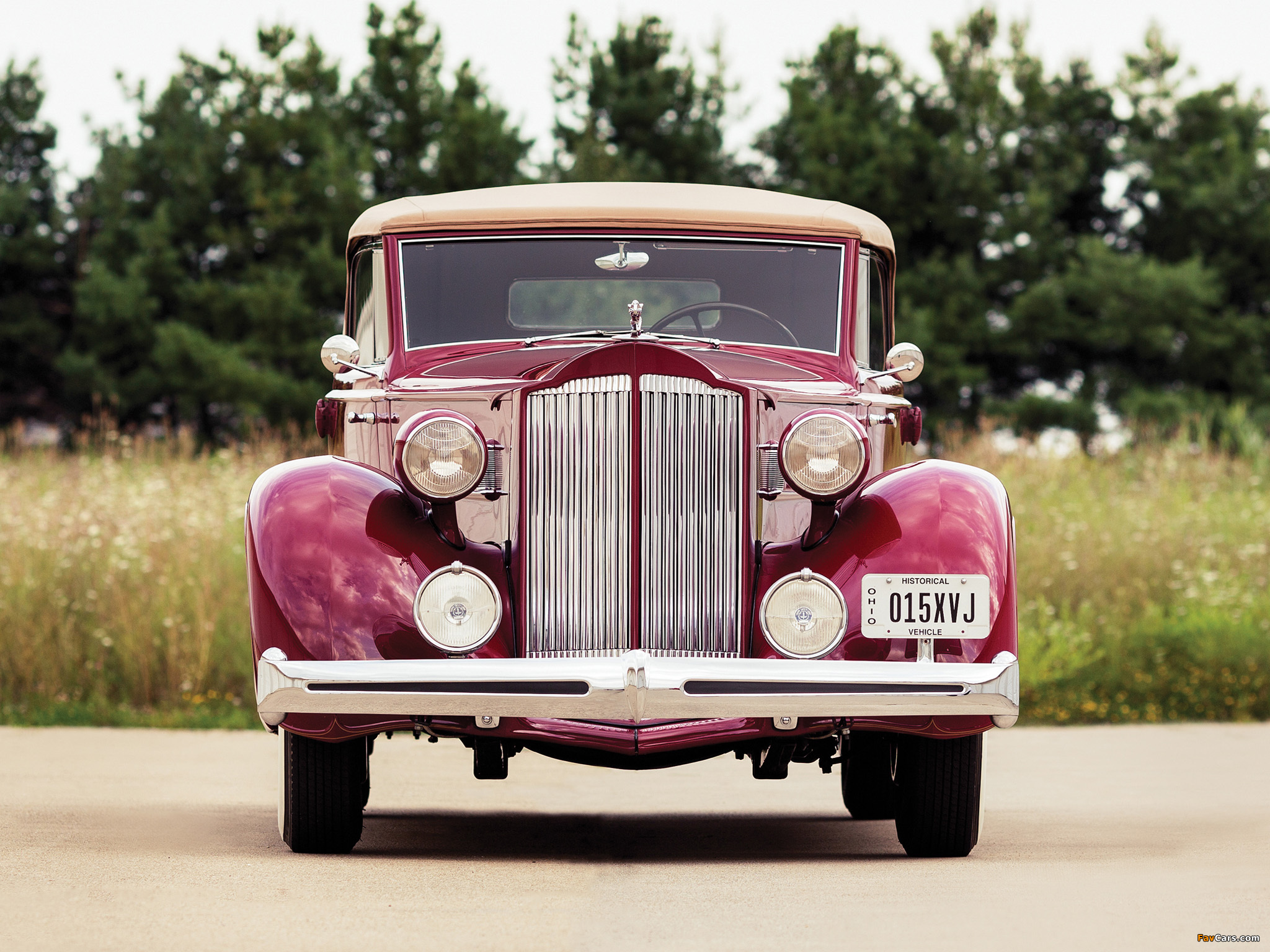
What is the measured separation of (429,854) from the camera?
555 centimetres

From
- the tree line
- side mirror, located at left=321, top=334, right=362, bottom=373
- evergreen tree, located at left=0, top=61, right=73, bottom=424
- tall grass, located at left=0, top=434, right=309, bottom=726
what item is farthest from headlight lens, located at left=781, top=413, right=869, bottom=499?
evergreen tree, located at left=0, top=61, right=73, bottom=424

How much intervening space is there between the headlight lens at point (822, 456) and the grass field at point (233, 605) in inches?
254

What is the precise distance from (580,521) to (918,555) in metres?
1.05

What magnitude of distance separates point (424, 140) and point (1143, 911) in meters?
30.5

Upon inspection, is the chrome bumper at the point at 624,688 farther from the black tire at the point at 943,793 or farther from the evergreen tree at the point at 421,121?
the evergreen tree at the point at 421,121

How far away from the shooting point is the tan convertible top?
628cm

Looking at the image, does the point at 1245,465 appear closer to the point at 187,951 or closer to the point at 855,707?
the point at 855,707

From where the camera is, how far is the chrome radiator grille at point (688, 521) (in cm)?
516

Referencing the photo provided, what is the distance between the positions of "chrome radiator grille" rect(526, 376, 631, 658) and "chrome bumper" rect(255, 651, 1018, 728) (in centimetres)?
37

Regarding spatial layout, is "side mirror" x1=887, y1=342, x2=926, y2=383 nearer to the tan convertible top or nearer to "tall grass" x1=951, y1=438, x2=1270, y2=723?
the tan convertible top

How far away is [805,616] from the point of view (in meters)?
5.07

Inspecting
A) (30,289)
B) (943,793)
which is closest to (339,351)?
(943,793)

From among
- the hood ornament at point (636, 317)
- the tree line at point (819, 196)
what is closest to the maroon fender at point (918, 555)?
the hood ornament at point (636, 317)
